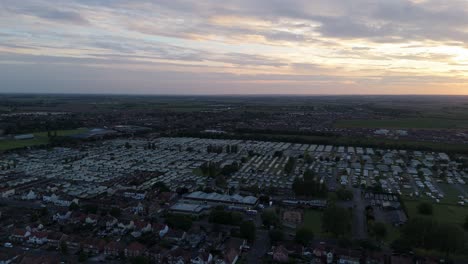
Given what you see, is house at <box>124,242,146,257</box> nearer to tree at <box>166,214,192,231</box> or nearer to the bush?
tree at <box>166,214,192,231</box>

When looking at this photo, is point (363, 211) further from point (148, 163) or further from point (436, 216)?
point (148, 163)

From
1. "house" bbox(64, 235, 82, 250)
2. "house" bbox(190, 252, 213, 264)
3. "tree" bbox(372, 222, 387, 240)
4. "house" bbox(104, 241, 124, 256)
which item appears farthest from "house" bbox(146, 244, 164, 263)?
"tree" bbox(372, 222, 387, 240)

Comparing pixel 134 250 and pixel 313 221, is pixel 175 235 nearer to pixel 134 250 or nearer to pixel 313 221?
pixel 134 250

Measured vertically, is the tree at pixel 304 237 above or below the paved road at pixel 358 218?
above

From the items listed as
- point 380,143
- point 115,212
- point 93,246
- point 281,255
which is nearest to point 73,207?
point 115,212

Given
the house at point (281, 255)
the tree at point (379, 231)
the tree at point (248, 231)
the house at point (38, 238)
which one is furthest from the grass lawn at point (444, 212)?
the house at point (38, 238)

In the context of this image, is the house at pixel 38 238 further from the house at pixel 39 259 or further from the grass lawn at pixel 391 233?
the grass lawn at pixel 391 233
